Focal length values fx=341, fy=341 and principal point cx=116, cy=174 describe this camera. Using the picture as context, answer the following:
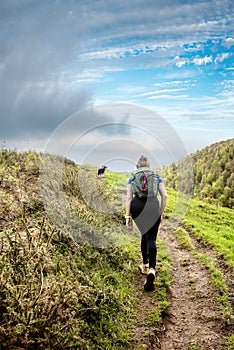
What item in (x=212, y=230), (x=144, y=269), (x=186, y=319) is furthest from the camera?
(x=212, y=230)

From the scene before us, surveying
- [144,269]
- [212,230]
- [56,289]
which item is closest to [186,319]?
[144,269]

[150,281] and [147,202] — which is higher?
[147,202]

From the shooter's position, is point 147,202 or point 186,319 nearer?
point 186,319

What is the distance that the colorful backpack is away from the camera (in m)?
6.82

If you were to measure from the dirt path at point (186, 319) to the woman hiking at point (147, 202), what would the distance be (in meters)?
0.67

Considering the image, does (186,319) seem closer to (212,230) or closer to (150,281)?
(150,281)

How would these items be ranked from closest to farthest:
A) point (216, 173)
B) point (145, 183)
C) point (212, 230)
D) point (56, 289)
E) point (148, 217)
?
point (56, 289), point (145, 183), point (148, 217), point (212, 230), point (216, 173)

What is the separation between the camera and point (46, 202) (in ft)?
26.8

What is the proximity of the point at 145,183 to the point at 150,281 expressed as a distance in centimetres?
209

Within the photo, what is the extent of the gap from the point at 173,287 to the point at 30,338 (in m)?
4.24

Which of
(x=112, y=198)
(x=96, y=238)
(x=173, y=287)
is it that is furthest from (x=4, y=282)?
(x=112, y=198)

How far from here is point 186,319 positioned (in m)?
6.34

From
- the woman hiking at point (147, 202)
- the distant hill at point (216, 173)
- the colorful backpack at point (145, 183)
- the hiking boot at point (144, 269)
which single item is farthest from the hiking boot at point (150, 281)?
the distant hill at point (216, 173)

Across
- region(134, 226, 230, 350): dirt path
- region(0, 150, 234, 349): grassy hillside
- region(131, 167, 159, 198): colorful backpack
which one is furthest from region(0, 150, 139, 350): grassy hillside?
region(131, 167, 159, 198): colorful backpack
